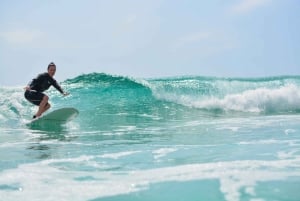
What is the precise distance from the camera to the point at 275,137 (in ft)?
21.8

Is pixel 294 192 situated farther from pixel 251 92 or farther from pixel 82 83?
pixel 82 83

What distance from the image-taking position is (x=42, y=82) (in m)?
10.5

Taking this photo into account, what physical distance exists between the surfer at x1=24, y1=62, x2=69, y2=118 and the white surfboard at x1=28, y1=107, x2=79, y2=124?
0.17 metres

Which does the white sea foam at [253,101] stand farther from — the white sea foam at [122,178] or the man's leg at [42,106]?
the white sea foam at [122,178]

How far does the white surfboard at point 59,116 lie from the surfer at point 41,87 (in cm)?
17

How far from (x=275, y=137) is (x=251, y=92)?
13268mm

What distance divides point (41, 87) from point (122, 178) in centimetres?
723

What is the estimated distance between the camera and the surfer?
10.5 meters

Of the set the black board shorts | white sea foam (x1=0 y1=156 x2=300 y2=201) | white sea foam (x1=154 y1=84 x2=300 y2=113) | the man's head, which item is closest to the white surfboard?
the black board shorts

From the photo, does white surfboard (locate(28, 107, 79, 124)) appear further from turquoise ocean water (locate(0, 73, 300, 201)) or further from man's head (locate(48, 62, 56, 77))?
man's head (locate(48, 62, 56, 77))

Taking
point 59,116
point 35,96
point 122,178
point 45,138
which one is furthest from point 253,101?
point 122,178

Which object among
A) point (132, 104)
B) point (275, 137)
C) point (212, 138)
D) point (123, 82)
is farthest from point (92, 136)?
point (123, 82)

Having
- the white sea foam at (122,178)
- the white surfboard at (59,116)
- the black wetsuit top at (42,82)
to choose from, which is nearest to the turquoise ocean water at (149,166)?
the white sea foam at (122,178)

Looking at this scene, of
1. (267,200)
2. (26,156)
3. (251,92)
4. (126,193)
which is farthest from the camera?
(251,92)
